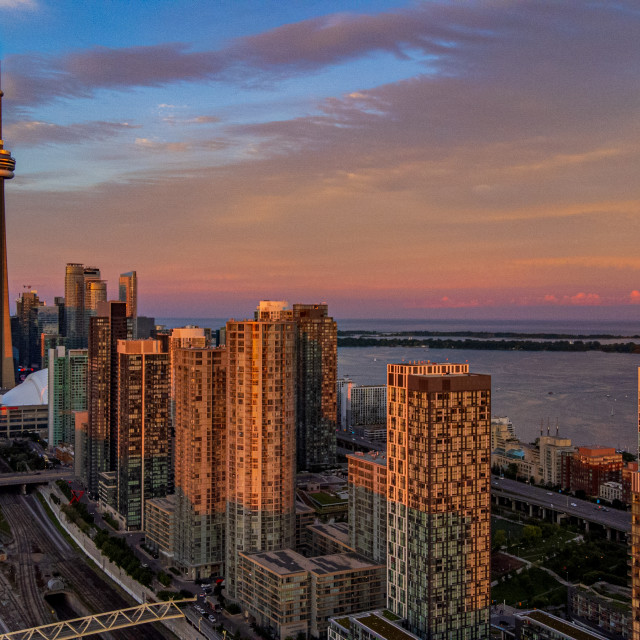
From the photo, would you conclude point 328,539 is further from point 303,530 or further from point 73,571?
point 73,571

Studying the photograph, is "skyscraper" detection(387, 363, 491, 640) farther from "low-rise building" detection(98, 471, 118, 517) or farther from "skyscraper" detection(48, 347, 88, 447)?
"skyscraper" detection(48, 347, 88, 447)

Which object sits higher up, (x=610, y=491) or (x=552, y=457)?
(x=552, y=457)

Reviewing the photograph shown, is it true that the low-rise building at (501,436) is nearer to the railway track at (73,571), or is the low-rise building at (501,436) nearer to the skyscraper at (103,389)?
the skyscraper at (103,389)

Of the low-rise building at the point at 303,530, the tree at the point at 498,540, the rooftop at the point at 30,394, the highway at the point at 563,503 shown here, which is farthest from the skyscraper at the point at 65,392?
the tree at the point at 498,540

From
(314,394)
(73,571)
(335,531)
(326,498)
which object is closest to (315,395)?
(314,394)

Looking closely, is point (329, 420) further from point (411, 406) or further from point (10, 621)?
point (411, 406)

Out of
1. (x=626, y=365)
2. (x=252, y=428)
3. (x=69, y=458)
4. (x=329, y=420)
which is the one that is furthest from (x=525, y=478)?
(x=626, y=365)

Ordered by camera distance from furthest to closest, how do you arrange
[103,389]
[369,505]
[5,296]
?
[5,296], [103,389], [369,505]
